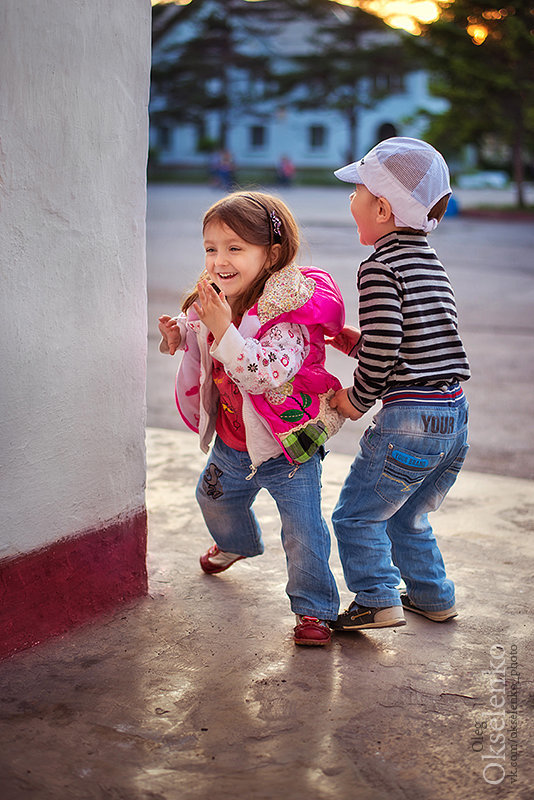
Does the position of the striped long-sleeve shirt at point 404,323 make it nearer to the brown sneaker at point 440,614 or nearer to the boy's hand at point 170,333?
the boy's hand at point 170,333

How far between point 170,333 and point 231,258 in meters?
0.34

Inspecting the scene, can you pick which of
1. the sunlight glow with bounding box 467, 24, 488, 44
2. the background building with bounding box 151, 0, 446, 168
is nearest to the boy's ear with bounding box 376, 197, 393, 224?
the sunlight glow with bounding box 467, 24, 488, 44

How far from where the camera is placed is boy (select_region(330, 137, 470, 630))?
2672 mm

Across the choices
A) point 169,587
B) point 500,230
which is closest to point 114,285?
point 169,587

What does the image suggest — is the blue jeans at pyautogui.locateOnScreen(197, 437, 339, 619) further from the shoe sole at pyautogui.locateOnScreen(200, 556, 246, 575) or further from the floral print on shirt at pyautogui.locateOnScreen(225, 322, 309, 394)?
the shoe sole at pyautogui.locateOnScreen(200, 556, 246, 575)

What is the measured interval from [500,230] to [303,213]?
16.5 feet

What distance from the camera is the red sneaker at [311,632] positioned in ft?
9.20

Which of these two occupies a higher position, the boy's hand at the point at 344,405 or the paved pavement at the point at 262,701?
the boy's hand at the point at 344,405

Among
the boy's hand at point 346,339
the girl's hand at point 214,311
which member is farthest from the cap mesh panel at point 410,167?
the girl's hand at point 214,311

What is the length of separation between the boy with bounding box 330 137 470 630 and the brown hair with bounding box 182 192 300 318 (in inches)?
8.6

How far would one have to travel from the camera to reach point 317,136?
53.2m

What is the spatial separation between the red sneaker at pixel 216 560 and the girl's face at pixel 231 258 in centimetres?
101

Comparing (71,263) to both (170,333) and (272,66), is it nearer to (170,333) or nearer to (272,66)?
(170,333)

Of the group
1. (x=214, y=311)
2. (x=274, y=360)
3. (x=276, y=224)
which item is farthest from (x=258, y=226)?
(x=274, y=360)
